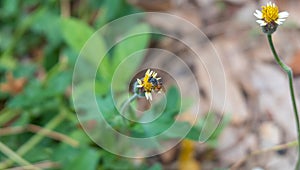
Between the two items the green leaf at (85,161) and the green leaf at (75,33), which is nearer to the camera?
the green leaf at (85,161)

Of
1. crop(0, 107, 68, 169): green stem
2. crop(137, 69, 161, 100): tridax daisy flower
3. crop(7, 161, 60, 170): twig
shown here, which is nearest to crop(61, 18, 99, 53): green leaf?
crop(0, 107, 68, 169): green stem

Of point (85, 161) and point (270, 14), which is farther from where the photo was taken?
point (85, 161)

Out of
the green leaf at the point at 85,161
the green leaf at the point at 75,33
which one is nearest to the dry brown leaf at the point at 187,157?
the green leaf at the point at 85,161

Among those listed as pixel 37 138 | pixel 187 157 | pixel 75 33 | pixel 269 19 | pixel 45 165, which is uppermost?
pixel 75 33

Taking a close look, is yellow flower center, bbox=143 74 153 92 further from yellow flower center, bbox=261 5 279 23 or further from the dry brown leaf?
the dry brown leaf

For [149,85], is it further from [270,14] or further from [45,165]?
[45,165]

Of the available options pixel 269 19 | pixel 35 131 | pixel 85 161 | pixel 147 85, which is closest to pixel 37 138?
pixel 35 131

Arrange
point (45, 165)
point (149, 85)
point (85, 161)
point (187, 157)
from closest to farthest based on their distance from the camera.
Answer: point (149, 85), point (85, 161), point (45, 165), point (187, 157)

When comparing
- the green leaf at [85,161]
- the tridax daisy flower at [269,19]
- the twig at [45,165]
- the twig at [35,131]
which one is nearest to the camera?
the tridax daisy flower at [269,19]

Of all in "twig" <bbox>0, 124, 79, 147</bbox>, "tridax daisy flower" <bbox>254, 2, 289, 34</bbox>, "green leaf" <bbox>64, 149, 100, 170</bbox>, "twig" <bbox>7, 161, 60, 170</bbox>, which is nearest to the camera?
"tridax daisy flower" <bbox>254, 2, 289, 34</bbox>

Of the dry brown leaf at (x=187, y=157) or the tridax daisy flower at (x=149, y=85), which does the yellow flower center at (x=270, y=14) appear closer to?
the tridax daisy flower at (x=149, y=85)

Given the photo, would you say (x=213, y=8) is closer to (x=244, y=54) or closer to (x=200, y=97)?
(x=244, y=54)
